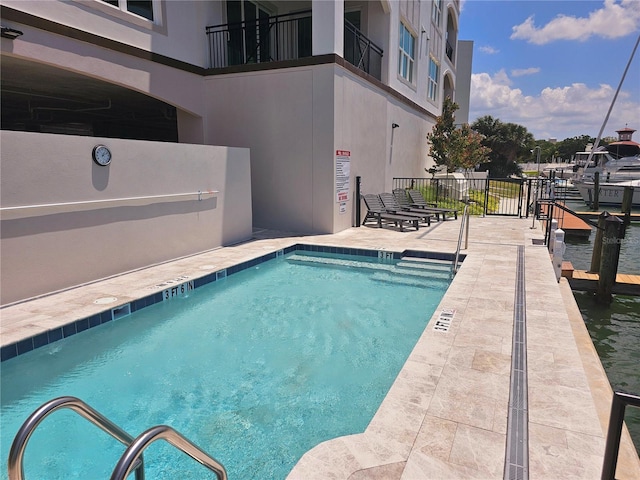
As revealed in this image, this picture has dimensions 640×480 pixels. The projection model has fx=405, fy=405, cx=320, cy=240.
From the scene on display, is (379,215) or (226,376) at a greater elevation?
(379,215)

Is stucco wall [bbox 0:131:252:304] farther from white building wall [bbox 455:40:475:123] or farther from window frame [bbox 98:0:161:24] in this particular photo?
white building wall [bbox 455:40:475:123]

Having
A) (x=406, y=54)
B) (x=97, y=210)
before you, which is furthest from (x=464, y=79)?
(x=97, y=210)

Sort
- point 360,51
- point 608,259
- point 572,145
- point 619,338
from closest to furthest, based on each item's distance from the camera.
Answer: point 619,338 < point 608,259 < point 360,51 < point 572,145

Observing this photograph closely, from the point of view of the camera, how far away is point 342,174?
10.7 m

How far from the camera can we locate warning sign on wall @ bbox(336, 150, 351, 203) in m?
10.5

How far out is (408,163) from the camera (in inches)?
674

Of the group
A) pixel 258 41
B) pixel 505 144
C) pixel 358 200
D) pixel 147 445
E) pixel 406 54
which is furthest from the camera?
pixel 505 144

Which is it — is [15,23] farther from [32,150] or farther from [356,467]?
[356,467]

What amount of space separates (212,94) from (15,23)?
191 inches

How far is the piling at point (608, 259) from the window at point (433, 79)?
13.6 m

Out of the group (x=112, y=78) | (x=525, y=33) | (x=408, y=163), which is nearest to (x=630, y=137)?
(x=525, y=33)

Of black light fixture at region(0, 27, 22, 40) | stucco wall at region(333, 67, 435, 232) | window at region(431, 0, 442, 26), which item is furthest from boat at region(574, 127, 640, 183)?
black light fixture at region(0, 27, 22, 40)

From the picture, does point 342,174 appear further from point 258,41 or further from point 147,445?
point 147,445

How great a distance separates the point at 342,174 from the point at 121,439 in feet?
30.9
